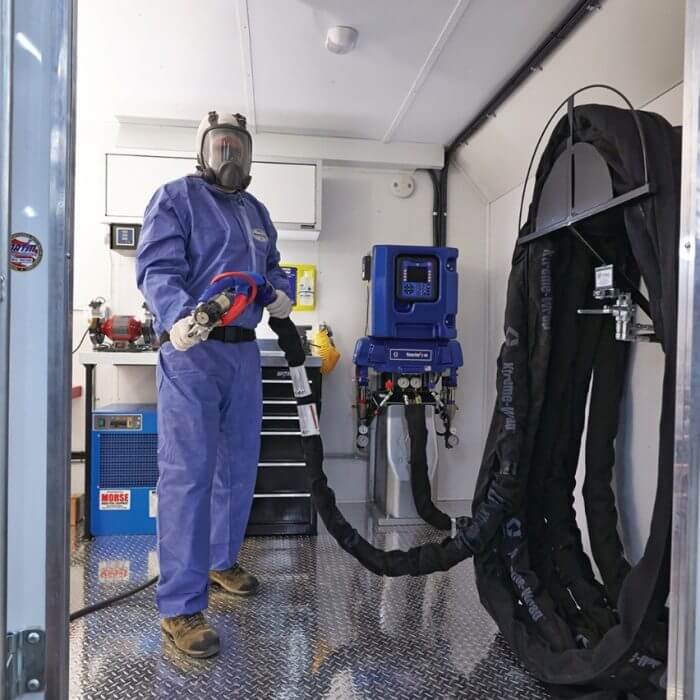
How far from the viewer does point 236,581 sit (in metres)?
2.22

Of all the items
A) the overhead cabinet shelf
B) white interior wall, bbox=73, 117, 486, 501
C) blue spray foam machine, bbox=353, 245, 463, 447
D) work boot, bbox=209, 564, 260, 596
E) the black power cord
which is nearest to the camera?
Answer: the black power cord

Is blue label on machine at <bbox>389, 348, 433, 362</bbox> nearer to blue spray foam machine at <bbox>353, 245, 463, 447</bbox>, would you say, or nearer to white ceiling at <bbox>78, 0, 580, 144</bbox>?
blue spray foam machine at <bbox>353, 245, 463, 447</bbox>

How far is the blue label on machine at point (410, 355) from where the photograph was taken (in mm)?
2979

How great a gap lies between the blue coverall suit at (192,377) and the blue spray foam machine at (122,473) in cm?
100

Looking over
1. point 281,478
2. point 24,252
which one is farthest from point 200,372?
point 281,478

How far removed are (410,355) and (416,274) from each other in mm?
436

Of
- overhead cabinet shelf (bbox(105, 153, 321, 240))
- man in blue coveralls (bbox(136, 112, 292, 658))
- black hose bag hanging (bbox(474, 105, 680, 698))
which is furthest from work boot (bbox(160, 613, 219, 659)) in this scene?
overhead cabinet shelf (bbox(105, 153, 321, 240))

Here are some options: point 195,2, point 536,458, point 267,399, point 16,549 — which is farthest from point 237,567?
point 195,2

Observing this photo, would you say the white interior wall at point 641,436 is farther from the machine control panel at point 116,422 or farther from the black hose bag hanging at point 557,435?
the machine control panel at point 116,422

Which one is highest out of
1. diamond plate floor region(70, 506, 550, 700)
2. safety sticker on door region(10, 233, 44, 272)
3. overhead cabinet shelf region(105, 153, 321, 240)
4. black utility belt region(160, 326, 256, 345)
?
overhead cabinet shelf region(105, 153, 321, 240)

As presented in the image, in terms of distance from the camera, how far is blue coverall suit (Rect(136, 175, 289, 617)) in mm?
1812

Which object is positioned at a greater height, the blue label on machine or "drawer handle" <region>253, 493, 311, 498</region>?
the blue label on machine

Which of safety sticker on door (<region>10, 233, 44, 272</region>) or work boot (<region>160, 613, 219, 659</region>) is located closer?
safety sticker on door (<region>10, 233, 44, 272</region>)

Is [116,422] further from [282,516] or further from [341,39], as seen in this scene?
[341,39]
